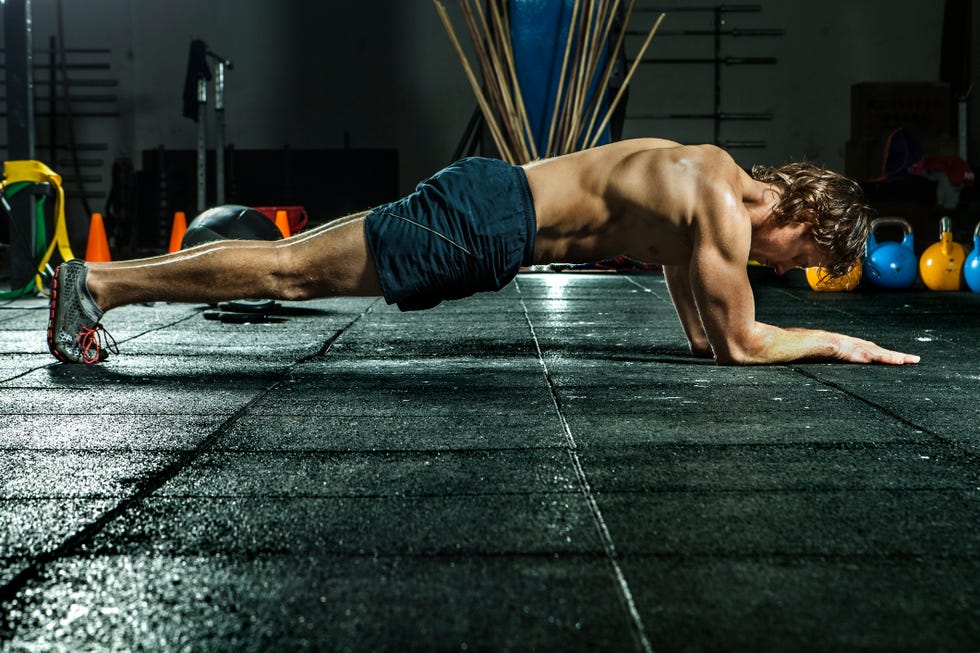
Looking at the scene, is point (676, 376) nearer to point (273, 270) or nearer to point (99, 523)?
point (273, 270)

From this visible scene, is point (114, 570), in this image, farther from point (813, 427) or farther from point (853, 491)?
point (813, 427)

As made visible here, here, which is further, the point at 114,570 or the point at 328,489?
the point at 328,489

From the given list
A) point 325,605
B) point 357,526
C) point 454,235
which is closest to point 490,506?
point 357,526

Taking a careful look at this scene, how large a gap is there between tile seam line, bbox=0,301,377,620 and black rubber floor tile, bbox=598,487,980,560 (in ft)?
2.72

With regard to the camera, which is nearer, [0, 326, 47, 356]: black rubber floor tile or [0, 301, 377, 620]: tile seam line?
[0, 301, 377, 620]: tile seam line

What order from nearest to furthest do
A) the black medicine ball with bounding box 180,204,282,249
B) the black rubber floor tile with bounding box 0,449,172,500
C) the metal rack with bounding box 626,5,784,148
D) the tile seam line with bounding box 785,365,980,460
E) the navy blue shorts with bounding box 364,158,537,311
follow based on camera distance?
the black rubber floor tile with bounding box 0,449,172,500 < the tile seam line with bounding box 785,365,980,460 < the navy blue shorts with bounding box 364,158,537,311 < the black medicine ball with bounding box 180,204,282,249 < the metal rack with bounding box 626,5,784,148

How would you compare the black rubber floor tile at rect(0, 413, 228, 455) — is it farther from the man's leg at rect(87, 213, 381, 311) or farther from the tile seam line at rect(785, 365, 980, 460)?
the tile seam line at rect(785, 365, 980, 460)

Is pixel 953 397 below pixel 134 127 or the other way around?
below

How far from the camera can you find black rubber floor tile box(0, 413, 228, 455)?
2.13 m

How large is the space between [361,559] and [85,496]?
→ 64 cm

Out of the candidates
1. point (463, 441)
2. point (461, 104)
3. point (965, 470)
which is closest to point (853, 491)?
point (965, 470)

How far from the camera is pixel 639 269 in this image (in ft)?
29.6

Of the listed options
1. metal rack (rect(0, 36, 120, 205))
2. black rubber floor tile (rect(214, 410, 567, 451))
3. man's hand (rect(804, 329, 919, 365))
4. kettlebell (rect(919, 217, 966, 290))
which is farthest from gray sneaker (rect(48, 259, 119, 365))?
metal rack (rect(0, 36, 120, 205))

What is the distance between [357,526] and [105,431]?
103 cm
